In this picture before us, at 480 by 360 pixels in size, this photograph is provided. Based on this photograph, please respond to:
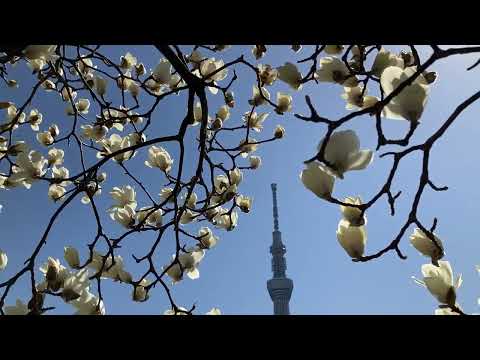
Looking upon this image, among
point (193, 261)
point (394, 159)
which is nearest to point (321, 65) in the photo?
point (394, 159)

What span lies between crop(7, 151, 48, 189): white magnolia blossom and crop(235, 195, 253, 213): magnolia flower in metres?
0.78

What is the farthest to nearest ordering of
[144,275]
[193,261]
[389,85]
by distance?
1. [193,261]
2. [144,275]
3. [389,85]

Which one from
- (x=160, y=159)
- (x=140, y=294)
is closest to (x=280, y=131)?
(x=160, y=159)

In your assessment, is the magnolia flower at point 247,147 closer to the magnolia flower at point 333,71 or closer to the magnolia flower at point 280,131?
the magnolia flower at point 280,131

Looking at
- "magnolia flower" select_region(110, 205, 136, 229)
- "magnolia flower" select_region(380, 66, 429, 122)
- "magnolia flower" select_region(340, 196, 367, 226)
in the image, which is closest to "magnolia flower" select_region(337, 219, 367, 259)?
"magnolia flower" select_region(340, 196, 367, 226)

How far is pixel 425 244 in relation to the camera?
1065mm

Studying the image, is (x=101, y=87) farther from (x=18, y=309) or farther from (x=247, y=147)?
(x=18, y=309)

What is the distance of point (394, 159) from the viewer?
1.02 metres

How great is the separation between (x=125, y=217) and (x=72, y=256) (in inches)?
13.5

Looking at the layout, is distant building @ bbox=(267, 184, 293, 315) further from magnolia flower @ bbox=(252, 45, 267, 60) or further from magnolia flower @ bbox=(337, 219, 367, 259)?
magnolia flower @ bbox=(337, 219, 367, 259)

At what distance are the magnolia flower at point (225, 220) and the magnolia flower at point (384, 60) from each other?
0.93 m
